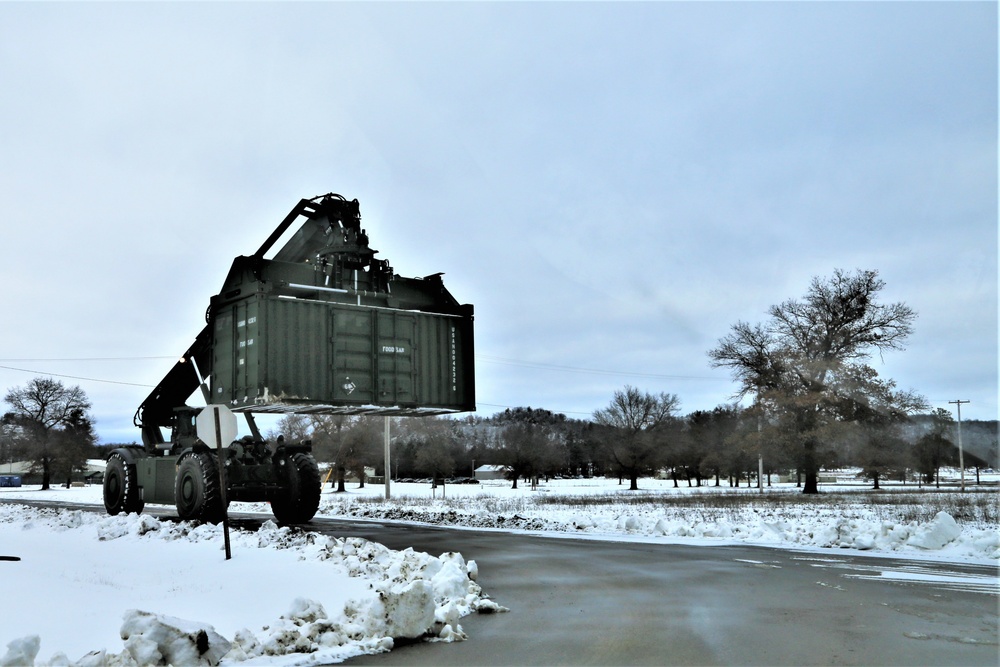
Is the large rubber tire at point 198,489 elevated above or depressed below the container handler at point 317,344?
below

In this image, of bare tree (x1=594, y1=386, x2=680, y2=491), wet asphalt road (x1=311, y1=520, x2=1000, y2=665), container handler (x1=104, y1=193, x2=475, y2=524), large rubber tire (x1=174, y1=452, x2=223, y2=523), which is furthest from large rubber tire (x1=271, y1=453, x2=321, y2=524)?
bare tree (x1=594, y1=386, x2=680, y2=491)

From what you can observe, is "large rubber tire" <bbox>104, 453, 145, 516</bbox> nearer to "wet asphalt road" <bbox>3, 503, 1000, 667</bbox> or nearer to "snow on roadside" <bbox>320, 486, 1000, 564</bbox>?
"snow on roadside" <bbox>320, 486, 1000, 564</bbox>

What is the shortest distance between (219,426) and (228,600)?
460 centimetres

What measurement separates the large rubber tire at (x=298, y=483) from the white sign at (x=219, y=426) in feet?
19.8

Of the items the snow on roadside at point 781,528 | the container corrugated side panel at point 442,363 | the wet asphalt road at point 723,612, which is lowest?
the snow on roadside at point 781,528

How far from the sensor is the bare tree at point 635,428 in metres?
82.4

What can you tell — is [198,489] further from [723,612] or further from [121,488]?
[723,612]

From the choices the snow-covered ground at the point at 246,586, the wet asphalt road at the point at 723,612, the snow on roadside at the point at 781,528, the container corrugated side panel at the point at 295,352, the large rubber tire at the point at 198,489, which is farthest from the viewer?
the large rubber tire at the point at 198,489

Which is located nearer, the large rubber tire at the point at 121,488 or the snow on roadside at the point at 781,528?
the snow on roadside at the point at 781,528

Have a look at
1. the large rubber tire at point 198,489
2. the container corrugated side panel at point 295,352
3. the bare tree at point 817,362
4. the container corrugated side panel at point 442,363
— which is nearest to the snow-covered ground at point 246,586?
the large rubber tire at point 198,489

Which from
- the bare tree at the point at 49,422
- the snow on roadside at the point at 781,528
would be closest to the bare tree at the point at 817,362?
the snow on roadside at the point at 781,528

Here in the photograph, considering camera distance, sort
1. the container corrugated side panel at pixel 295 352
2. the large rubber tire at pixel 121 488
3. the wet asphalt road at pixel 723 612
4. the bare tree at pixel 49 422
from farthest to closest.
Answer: the bare tree at pixel 49 422 → the large rubber tire at pixel 121 488 → the container corrugated side panel at pixel 295 352 → the wet asphalt road at pixel 723 612

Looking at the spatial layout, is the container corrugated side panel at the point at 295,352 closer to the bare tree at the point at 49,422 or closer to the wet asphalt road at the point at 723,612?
the wet asphalt road at the point at 723,612

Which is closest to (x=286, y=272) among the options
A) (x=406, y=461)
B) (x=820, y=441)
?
(x=820, y=441)
